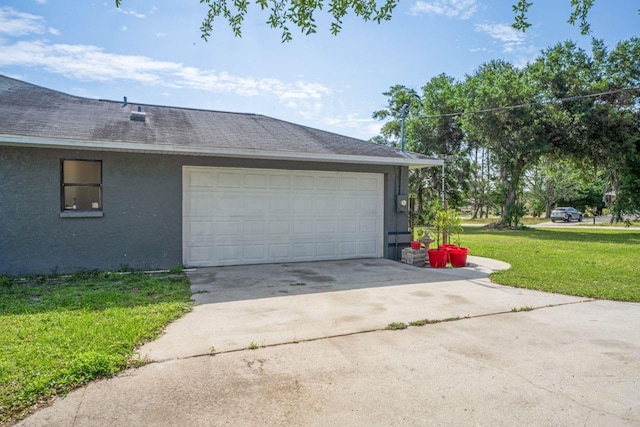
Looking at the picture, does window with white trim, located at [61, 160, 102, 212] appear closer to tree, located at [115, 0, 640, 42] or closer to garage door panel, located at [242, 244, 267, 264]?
garage door panel, located at [242, 244, 267, 264]

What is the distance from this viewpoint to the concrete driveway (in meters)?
2.49

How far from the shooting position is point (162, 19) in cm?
459

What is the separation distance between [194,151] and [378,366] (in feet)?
18.3

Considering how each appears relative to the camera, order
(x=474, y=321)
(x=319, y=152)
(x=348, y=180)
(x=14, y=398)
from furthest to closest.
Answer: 1. (x=348, y=180)
2. (x=319, y=152)
3. (x=474, y=321)
4. (x=14, y=398)

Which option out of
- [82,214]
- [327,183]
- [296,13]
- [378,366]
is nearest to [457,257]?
[327,183]

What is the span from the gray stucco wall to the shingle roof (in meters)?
0.40

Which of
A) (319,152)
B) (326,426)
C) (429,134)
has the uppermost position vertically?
(429,134)

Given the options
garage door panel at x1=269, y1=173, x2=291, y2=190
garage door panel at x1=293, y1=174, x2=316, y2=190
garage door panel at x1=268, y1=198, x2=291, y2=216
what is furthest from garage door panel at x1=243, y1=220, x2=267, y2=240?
garage door panel at x1=293, y1=174, x2=316, y2=190

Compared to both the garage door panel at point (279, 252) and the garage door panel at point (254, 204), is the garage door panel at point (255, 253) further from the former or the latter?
the garage door panel at point (254, 204)

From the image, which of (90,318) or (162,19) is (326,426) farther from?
(162,19)

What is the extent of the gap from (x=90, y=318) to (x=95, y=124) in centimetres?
483

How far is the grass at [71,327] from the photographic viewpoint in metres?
2.77

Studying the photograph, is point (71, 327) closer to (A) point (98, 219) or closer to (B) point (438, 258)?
(A) point (98, 219)

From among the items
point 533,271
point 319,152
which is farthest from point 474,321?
point 319,152
